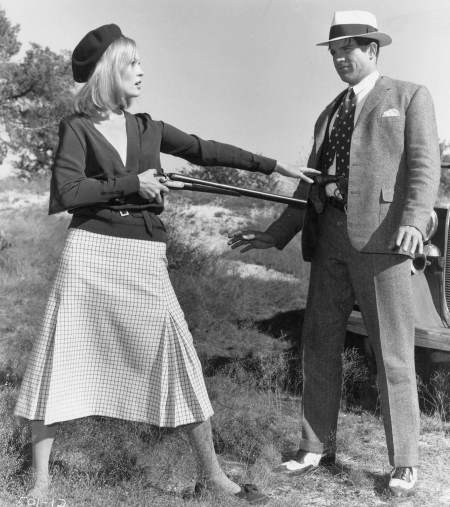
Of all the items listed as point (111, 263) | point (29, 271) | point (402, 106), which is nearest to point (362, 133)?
point (402, 106)

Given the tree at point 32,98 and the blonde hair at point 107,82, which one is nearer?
the blonde hair at point 107,82

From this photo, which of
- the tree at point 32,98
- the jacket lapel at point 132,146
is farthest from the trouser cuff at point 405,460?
the tree at point 32,98

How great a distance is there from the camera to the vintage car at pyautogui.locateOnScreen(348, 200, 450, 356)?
4652 millimetres

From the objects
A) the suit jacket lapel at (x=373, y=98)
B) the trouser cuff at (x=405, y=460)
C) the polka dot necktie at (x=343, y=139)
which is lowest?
the trouser cuff at (x=405, y=460)

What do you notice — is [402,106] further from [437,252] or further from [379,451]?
[379,451]

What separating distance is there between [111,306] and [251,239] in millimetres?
1060

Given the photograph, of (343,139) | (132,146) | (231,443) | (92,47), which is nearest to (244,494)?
(231,443)

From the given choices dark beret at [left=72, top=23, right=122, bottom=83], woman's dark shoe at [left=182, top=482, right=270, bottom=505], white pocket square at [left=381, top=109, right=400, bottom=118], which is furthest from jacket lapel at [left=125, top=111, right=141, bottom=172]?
woman's dark shoe at [left=182, top=482, right=270, bottom=505]

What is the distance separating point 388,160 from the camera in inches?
142

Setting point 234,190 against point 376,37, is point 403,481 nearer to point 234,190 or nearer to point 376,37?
point 234,190

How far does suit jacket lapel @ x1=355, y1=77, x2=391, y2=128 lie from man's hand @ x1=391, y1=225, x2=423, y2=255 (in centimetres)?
56

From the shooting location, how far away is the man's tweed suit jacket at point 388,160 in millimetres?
3553

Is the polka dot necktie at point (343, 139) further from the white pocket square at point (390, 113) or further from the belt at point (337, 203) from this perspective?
the white pocket square at point (390, 113)

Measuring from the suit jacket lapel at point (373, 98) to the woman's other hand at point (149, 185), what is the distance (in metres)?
1.07
